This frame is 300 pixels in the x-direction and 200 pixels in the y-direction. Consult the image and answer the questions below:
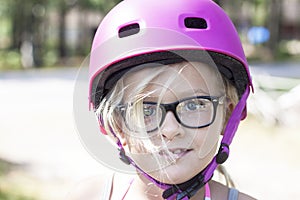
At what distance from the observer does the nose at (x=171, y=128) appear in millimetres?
1711

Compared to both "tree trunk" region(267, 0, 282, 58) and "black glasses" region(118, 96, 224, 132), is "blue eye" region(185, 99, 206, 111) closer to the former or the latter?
"black glasses" region(118, 96, 224, 132)

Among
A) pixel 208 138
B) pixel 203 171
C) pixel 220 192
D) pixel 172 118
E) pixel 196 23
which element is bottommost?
pixel 220 192

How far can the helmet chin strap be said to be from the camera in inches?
72.3

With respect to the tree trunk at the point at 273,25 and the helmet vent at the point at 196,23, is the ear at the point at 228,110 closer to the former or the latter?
the helmet vent at the point at 196,23

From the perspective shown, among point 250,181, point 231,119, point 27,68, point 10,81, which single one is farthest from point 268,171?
point 27,68

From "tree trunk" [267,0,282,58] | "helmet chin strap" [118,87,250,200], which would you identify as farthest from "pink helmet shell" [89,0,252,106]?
"tree trunk" [267,0,282,58]

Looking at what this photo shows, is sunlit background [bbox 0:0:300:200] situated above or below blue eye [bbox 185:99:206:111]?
below

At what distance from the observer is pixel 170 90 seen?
1.74 meters

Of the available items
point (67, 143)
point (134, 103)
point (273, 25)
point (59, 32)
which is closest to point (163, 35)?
point (134, 103)

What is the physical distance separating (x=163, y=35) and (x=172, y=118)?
271 mm

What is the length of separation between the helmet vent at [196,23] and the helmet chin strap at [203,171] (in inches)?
10.6

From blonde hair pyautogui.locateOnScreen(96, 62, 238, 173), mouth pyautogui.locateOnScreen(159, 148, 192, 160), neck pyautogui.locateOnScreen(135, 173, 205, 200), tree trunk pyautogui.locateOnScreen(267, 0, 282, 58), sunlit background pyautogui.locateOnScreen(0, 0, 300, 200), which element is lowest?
tree trunk pyautogui.locateOnScreen(267, 0, 282, 58)

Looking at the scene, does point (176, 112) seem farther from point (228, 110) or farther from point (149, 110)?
point (228, 110)

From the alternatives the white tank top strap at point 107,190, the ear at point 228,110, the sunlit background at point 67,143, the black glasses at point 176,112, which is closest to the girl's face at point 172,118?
the black glasses at point 176,112
